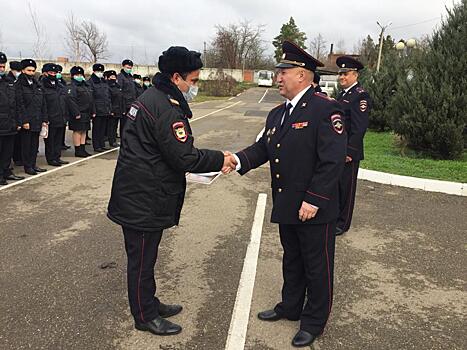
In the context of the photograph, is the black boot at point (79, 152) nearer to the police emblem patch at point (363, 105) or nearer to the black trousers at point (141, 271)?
the police emblem patch at point (363, 105)

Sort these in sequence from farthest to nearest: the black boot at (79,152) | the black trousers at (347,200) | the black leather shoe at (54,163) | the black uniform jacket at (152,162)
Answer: the black boot at (79,152) < the black leather shoe at (54,163) < the black trousers at (347,200) < the black uniform jacket at (152,162)

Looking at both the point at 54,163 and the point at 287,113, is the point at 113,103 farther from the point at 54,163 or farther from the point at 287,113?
the point at 287,113

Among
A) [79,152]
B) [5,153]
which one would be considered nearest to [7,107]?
[5,153]

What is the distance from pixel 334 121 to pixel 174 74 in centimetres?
109

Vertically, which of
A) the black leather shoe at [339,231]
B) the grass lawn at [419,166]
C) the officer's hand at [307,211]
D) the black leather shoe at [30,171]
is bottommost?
the black leather shoe at [30,171]

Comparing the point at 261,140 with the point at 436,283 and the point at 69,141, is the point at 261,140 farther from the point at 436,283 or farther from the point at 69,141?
the point at 69,141

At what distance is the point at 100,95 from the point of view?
32.5ft

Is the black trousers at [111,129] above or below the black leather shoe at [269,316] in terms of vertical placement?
above

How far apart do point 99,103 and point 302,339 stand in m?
8.49

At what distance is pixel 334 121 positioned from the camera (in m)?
2.66

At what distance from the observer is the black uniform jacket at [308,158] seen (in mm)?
2635

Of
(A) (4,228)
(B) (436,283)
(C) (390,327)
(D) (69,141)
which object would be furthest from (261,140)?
(D) (69,141)

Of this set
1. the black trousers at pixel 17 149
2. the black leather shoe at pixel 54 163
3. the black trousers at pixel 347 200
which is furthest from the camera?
the black leather shoe at pixel 54 163

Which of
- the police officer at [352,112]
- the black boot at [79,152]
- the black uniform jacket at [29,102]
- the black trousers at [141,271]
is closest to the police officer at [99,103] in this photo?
the black boot at [79,152]
